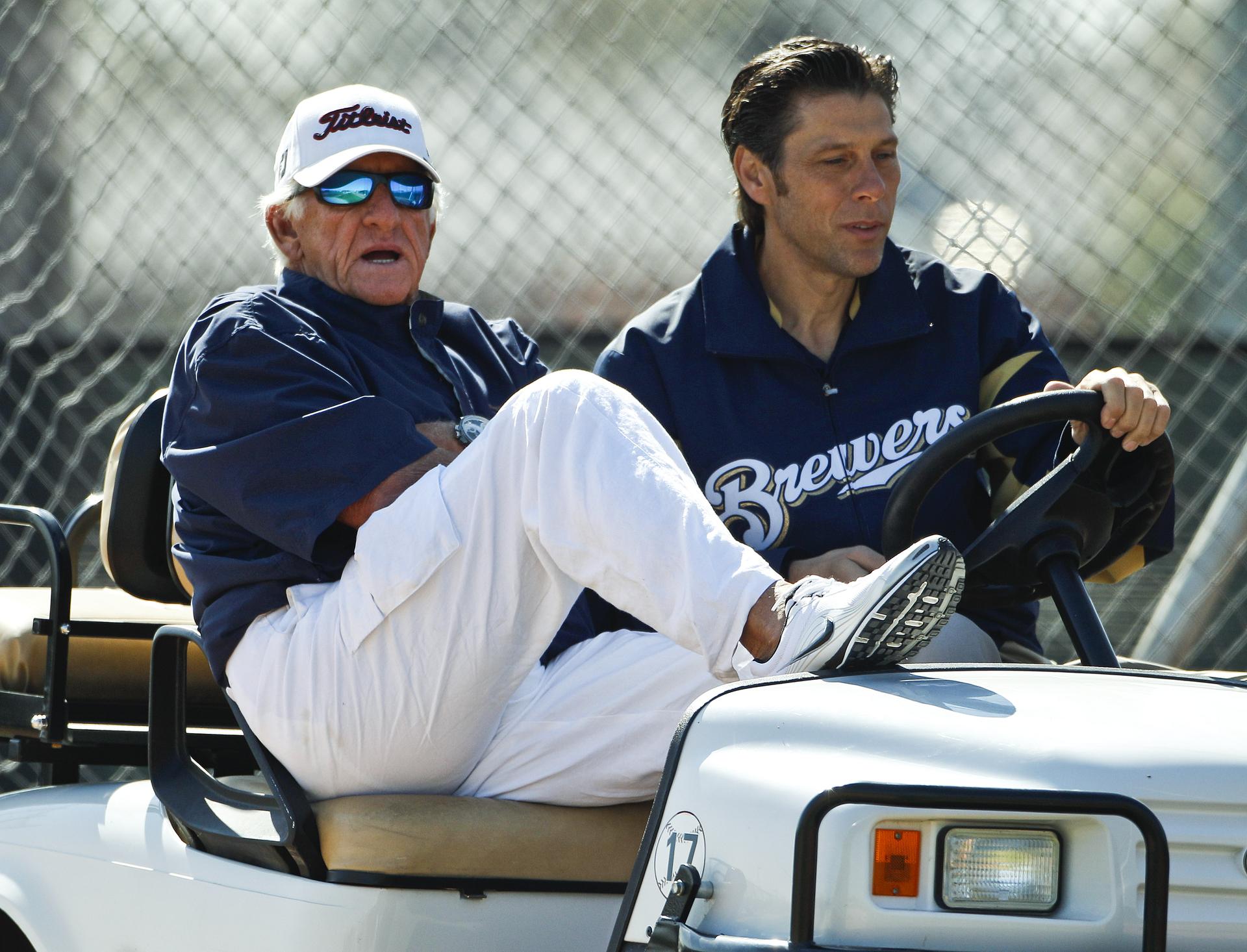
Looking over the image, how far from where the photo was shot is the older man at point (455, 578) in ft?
5.24

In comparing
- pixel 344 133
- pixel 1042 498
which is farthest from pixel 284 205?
pixel 1042 498

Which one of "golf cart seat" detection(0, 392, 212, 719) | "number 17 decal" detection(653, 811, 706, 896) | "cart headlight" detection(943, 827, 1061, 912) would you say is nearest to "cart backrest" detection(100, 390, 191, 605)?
"golf cart seat" detection(0, 392, 212, 719)

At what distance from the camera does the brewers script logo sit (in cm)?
238

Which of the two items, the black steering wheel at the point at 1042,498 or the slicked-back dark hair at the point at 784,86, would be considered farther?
the slicked-back dark hair at the point at 784,86

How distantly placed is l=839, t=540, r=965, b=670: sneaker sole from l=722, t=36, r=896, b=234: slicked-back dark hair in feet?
4.26

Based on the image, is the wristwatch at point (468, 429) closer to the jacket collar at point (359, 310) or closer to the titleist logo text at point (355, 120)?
the jacket collar at point (359, 310)

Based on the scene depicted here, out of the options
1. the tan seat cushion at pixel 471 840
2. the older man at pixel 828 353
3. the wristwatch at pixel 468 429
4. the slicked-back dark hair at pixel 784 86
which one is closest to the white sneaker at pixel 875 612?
the tan seat cushion at pixel 471 840

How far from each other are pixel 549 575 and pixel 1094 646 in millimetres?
687

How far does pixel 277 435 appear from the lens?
6.48 feet

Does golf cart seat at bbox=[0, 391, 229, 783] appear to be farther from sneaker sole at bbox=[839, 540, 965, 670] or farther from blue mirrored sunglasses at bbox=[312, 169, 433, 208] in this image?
sneaker sole at bbox=[839, 540, 965, 670]

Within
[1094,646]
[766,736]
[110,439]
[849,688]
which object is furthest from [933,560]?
[110,439]

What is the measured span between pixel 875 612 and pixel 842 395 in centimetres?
102

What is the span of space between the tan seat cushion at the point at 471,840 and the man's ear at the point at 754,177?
1305 mm

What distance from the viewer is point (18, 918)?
2102mm
